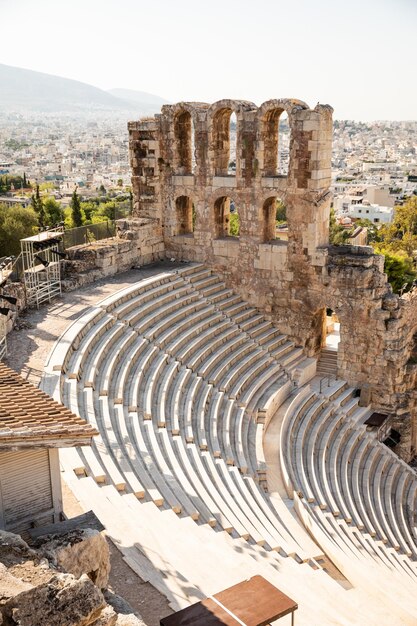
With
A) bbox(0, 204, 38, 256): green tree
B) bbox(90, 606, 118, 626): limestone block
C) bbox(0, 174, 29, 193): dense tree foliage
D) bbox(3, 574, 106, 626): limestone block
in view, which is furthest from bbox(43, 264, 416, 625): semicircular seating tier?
bbox(0, 174, 29, 193): dense tree foliage

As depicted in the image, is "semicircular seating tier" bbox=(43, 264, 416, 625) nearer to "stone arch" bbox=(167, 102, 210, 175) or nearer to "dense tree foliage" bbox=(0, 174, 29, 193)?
"stone arch" bbox=(167, 102, 210, 175)

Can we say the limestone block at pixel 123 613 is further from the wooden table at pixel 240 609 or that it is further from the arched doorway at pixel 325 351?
the arched doorway at pixel 325 351

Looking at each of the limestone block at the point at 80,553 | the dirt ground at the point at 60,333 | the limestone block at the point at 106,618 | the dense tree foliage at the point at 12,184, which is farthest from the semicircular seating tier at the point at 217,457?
the dense tree foliage at the point at 12,184

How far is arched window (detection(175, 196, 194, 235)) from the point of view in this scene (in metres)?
21.8

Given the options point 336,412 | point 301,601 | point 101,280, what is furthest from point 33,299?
point 301,601

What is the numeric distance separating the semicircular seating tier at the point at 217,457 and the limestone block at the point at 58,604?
99.0 inches

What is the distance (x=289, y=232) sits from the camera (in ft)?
64.0

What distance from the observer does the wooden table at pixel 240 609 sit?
6344mm

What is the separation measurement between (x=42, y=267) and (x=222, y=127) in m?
7.46

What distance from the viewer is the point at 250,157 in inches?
775

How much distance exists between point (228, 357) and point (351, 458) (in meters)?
4.28

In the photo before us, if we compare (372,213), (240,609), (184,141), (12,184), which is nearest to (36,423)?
(240,609)

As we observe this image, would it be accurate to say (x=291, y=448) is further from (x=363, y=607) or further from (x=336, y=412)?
(x=363, y=607)

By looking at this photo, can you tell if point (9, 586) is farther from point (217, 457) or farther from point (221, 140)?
A: point (221, 140)
